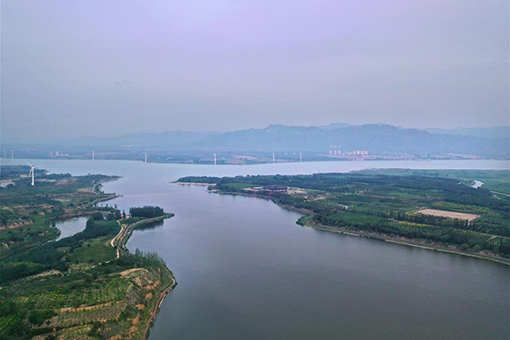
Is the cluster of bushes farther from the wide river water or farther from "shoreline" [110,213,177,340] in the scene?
the wide river water

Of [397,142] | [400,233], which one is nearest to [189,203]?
[400,233]

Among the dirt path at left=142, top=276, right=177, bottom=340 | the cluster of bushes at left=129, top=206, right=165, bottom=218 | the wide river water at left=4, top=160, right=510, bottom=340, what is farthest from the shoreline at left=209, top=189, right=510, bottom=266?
the dirt path at left=142, top=276, right=177, bottom=340

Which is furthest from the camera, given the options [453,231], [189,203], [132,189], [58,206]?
[132,189]

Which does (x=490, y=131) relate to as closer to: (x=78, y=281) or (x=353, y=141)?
(x=353, y=141)

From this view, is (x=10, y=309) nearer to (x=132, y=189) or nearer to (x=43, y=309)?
(x=43, y=309)

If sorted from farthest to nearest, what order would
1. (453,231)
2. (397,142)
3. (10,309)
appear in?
(397,142)
(453,231)
(10,309)

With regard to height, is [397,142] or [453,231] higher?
[397,142]

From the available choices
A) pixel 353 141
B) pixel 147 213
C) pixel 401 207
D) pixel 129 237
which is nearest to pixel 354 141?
pixel 353 141
